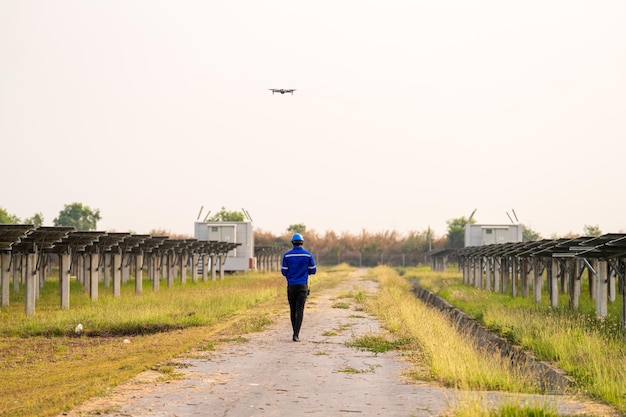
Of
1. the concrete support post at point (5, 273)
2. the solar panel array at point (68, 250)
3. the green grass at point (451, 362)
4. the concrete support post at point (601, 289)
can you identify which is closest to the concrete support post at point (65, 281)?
the solar panel array at point (68, 250)

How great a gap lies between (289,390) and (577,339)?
674cm

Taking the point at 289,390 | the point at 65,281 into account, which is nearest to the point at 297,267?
the point at 289,390

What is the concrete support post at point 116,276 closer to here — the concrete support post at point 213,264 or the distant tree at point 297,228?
the concrete support post at point 213,264

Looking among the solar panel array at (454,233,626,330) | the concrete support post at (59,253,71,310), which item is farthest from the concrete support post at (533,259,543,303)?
Result: the concrete support post at (59,253,71,310)

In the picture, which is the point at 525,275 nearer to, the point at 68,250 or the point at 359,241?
the point at 68,250

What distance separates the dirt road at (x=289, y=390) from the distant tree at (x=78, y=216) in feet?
280

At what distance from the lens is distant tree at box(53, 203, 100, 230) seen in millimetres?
97625

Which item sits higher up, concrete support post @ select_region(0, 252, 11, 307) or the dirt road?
concrete support post @ select_region(0, 252, 11, 307)

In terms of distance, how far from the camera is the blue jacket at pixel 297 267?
16.6m

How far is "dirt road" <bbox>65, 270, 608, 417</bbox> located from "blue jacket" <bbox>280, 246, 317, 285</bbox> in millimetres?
1437

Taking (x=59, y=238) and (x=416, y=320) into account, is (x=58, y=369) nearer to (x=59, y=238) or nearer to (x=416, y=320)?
(x=416, y=320)

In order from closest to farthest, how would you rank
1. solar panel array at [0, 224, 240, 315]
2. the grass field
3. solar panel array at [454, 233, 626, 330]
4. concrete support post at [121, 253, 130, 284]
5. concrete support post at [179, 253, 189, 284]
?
1. the grass field
2. solar panel array at [454, 233, 626, 330]
3. solar panel array at [0, 224, 240, 315]
4. concrete support post at [121, 253, 130, 284]
5. concrete support post at [179, 253, 189, 284]

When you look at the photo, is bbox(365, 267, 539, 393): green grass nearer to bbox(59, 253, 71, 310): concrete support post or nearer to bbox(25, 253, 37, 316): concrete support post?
bbox(25, 253, 37, 316): concrete support post

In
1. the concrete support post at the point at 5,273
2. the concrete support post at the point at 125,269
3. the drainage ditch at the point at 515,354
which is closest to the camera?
the drainage ditch at the point at 515,354
